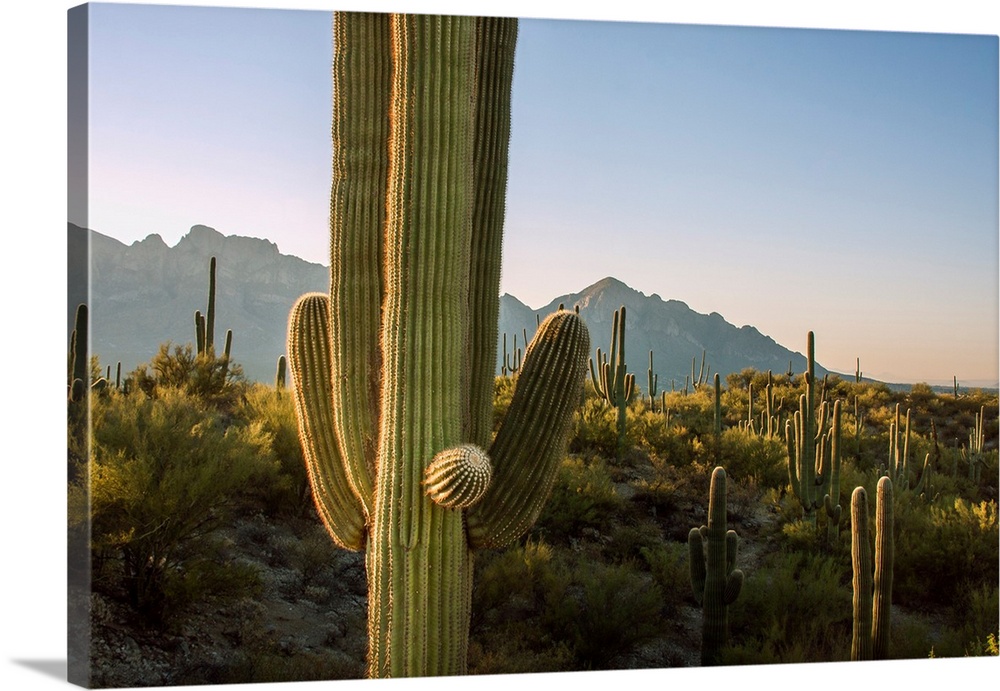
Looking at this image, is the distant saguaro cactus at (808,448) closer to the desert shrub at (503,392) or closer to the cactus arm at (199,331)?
the desert shrub at (503,392)

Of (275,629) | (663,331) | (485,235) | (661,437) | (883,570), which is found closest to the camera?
(485,235)

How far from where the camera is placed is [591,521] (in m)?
7.33

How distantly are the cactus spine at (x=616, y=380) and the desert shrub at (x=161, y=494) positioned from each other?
248 cm

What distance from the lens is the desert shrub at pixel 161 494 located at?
237 inches

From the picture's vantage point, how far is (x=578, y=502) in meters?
7.40

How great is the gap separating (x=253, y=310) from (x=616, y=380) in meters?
2.55

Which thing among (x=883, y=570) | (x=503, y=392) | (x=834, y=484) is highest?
(x=503, y=392)

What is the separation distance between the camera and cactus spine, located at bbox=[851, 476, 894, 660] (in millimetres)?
6922

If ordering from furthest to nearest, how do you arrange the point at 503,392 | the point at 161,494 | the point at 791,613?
the point at 503,392 < the point at 791,613 < the point at 161,494

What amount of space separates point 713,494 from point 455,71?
298 centimetres

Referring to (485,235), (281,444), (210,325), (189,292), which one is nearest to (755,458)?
(485,235)

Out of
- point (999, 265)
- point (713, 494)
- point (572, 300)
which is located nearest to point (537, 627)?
point (713, 494)

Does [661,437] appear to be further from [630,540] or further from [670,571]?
[670,571]

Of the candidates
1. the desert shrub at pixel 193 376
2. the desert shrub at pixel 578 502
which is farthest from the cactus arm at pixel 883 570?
the desert shrub at pixel 193 376
